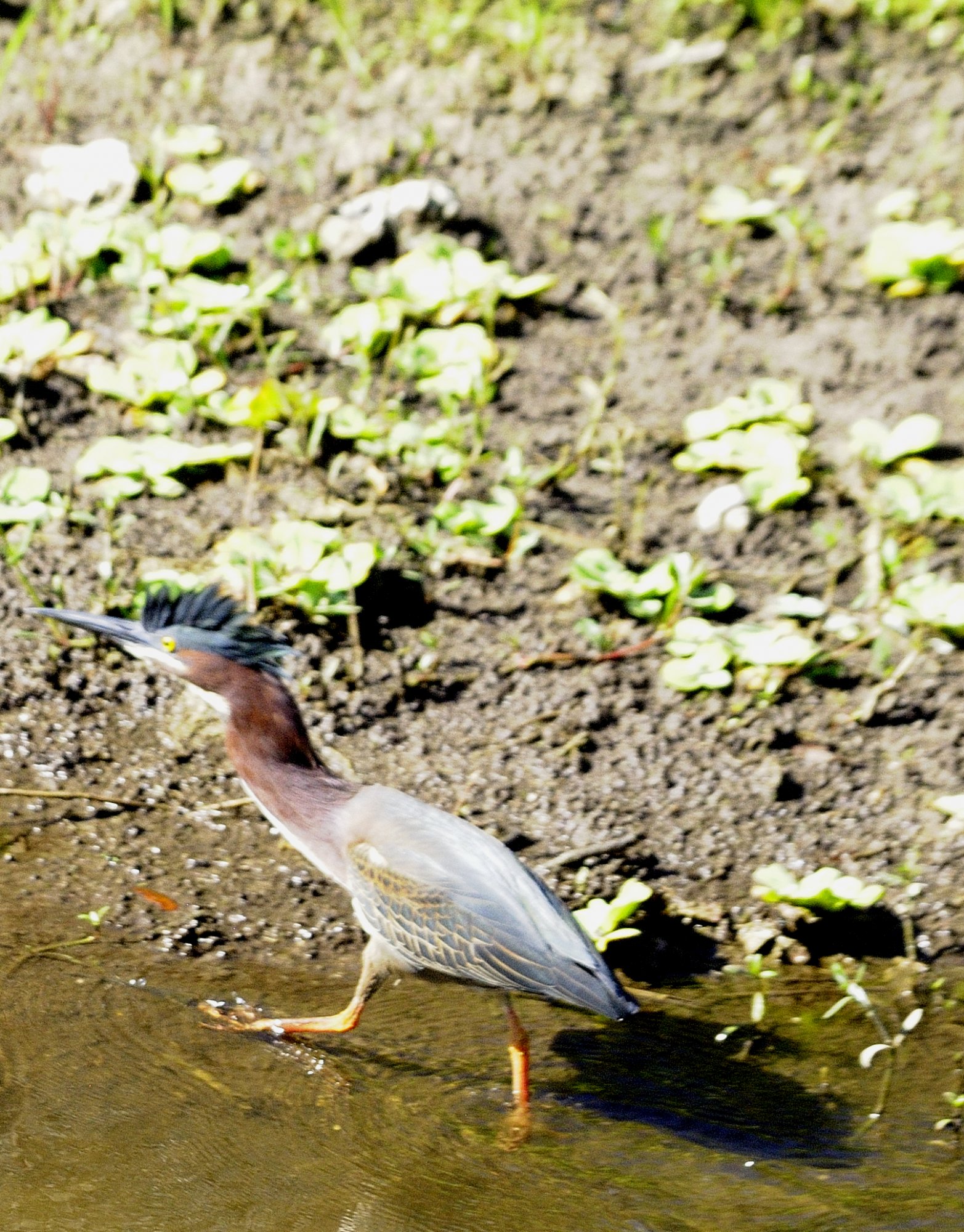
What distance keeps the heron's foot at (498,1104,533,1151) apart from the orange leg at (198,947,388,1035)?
0.46 m

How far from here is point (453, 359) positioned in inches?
225

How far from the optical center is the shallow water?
10.2 feet

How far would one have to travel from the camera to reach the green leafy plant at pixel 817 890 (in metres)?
3.96

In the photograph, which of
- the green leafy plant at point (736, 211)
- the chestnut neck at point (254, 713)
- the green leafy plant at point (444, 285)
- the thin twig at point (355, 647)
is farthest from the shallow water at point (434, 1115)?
the green leafy plant at point (736, 211)

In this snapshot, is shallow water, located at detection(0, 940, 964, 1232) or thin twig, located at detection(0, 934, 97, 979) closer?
shallow water, located at detection(0, 940, 964, 1232)

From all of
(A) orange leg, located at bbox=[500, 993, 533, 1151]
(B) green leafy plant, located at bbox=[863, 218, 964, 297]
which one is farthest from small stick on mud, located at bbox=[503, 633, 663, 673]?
(B) green leafy plant, located at bbox=[863, 218, 964, 297]

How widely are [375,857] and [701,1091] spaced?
100 cm

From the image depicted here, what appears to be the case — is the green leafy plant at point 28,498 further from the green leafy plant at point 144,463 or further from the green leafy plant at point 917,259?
the green leafy plant at point 917,259

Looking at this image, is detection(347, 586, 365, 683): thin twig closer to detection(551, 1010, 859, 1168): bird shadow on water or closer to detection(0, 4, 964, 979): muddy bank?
detection(0, 4, 964, 979): muddy bank

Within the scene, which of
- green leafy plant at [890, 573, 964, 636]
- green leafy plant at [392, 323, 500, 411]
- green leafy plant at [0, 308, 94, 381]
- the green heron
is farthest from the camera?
green leafy plant at [392, 323, 500, 411]

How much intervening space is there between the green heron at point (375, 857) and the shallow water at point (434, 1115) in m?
0.14

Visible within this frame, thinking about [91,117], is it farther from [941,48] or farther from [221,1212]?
[221,1212]

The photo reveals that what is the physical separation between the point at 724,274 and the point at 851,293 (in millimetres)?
542

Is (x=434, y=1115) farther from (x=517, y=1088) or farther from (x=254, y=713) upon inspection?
(x=254, y=713)
